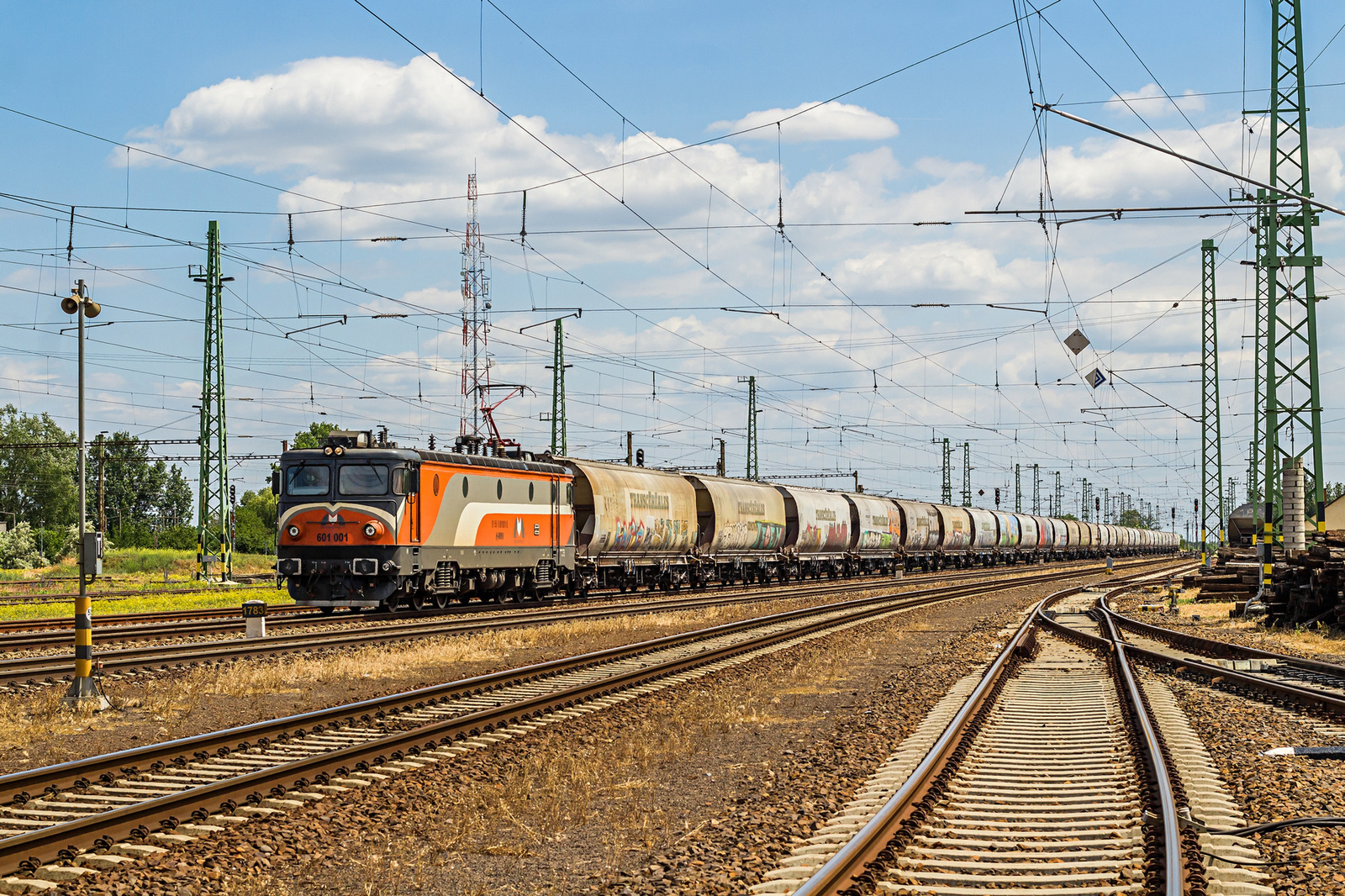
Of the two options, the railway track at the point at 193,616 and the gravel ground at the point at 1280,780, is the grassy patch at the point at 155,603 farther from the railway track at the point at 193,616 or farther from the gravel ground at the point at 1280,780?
the gravel ground at the point at 1280,780

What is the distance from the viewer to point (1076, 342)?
34.7 metres

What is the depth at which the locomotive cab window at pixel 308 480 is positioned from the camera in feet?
88.9

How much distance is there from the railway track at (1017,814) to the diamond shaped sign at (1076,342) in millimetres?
20219

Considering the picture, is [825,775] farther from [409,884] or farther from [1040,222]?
[1040,222]

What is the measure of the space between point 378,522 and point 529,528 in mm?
6558

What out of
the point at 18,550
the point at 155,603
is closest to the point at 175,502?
the point at 18,550

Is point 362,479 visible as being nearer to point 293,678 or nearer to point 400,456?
point 400,456

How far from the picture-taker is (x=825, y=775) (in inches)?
424

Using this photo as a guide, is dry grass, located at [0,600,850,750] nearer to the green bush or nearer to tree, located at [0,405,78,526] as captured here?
the green bush

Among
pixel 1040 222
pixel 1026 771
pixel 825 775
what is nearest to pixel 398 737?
pixel 825 775

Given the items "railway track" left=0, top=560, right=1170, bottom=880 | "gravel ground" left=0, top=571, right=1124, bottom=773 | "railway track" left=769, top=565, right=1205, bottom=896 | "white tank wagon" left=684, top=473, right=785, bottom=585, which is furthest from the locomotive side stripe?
"railway track" left=769, top=565, right=1205, bottom=896

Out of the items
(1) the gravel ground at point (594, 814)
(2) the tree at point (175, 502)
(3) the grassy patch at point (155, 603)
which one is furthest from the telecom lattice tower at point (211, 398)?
(2) the tree at point (175, 502)

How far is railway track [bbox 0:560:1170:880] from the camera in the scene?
8.30m

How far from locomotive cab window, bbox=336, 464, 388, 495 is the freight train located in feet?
0.09
